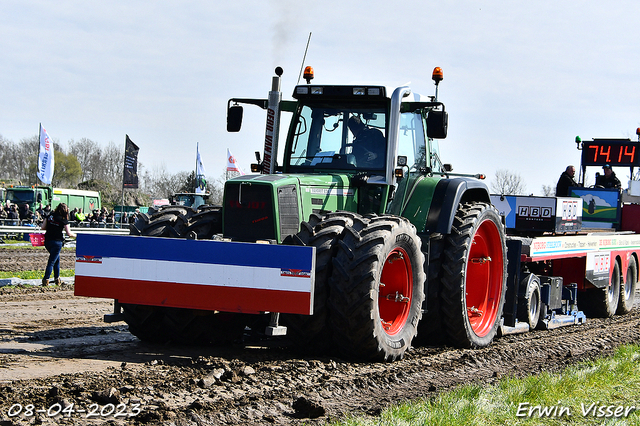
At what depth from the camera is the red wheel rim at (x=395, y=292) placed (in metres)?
7.35

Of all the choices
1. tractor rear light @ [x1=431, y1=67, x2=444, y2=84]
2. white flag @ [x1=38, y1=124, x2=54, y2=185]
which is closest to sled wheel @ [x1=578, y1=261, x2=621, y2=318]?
tractor rear light @ [x1=431, y1=67, x2=444, y2=84]

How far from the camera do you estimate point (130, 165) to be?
35062 mm

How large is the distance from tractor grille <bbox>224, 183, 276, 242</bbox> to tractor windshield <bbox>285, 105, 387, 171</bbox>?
133cm

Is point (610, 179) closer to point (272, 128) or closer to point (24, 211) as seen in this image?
point (272, 128)

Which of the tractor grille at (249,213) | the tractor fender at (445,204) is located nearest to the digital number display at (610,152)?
the tractor fender at (445,204)

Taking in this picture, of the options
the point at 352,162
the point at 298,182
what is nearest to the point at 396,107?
the point at 352,162

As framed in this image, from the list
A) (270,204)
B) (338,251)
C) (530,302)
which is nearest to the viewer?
(338,251)

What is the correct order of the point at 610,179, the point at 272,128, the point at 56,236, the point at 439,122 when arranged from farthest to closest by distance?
the point at 610,179
the point at 56,236
the point at 272,128
the point at 439,122

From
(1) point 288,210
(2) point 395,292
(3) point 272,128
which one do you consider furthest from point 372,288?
(3) point 272,128

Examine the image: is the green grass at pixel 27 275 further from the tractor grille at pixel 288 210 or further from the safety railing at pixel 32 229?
the tractor grille at pixel 288 210

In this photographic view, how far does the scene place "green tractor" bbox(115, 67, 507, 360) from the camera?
6652mm

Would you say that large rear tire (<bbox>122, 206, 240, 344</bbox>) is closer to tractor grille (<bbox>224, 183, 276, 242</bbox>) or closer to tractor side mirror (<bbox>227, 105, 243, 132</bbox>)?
tractor grille (<bbox>224, 183, 276, 242</bbox>)

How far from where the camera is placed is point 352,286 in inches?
256

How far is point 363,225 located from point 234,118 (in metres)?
2.49
